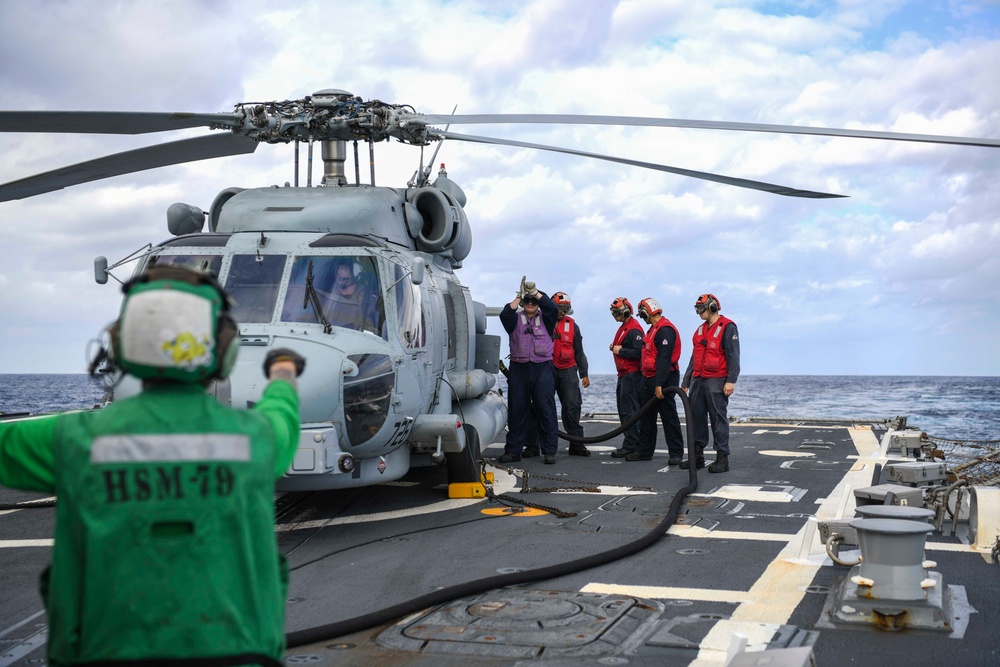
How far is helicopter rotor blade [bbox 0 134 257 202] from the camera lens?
26.1ft

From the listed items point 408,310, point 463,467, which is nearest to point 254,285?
point 408,310

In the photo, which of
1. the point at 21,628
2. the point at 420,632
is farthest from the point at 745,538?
the point at 21,628

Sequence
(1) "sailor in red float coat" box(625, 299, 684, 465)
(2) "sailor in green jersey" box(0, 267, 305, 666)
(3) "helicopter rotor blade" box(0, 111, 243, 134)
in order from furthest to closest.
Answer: (1) "sailor in red float coat" box(625, 299, 684, 465), (3) "helicopter rotor blade" box(0, 111, 243, 134), (2) "sailor in green jersey" box(0, 267, 305, 666)

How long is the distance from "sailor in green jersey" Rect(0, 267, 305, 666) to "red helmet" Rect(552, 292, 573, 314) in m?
10.5

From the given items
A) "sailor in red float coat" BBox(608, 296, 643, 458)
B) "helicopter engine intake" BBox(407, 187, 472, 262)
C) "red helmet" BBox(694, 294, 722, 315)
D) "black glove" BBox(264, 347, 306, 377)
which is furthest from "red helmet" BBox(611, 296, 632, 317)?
"black glove" BBox(264, 347, 306, 377)

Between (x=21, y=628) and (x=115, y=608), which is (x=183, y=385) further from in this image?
(x=21, y=628)

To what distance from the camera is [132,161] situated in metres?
8.88

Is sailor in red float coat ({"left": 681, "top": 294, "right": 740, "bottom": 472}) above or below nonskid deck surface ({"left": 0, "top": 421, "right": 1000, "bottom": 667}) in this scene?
above

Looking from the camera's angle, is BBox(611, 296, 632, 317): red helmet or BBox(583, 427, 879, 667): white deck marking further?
BBox(611, 296, 632, 317): red helmet

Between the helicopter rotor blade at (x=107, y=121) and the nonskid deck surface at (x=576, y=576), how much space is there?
299 centimetres

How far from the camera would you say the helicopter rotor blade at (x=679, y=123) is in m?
6.24

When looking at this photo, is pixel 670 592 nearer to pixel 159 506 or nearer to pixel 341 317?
pixel 341 317

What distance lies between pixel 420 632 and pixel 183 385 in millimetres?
2951

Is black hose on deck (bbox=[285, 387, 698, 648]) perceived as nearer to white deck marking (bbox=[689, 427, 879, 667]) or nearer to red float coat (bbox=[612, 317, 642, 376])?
white deck marking (bbox=[689, 427, 879, 667])
